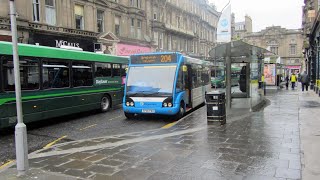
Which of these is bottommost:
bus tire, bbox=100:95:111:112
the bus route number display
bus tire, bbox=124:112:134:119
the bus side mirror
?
bus tire, bbox=124:112:134:119

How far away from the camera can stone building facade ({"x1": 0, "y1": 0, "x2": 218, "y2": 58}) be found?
20.2 m

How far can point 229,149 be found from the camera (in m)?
6.80

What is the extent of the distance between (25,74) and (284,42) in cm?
7831

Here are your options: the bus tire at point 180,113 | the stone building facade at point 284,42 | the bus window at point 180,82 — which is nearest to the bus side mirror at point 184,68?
the bus window at point 180,82

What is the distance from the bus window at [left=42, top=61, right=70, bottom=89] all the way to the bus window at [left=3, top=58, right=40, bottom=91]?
373mm

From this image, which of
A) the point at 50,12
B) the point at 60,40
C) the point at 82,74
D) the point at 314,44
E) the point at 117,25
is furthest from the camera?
the point at 117,25

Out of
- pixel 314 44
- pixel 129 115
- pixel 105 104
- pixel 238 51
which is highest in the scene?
pixel 314 44

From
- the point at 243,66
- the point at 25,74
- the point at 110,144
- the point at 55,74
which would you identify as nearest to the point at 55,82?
the point at 55,74

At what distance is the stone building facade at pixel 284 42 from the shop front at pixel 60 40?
60703 millimetres

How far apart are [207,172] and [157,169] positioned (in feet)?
3.04

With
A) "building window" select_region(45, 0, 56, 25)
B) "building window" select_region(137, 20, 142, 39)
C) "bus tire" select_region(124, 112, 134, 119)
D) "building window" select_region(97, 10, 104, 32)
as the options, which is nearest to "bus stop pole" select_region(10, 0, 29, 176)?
"bus tire" select_region(124, 112, 134, 119)

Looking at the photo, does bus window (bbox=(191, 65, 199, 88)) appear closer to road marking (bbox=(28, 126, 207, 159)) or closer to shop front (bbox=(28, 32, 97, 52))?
road marking (bbox=(28, 126, 207, 159))

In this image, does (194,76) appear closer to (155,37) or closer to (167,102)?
(167,102)

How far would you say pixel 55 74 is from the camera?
37.0ft
